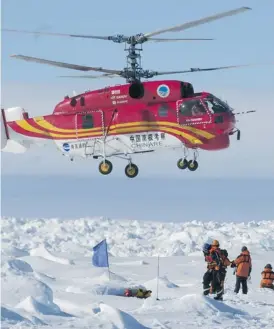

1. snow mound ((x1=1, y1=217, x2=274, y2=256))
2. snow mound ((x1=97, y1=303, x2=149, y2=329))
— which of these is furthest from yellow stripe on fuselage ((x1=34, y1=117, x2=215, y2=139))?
snow mound ((x1=1, y1=217, x2=274, y2=256))

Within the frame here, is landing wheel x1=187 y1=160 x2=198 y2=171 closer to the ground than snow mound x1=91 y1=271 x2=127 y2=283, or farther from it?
farther from it

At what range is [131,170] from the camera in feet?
77.1

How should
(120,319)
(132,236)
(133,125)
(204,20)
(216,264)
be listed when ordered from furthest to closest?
(132,236), (133,125), (216,264), (204,20), (120,319)

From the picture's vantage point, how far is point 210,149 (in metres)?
23.7

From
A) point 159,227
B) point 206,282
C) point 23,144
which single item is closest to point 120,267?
point 23,144

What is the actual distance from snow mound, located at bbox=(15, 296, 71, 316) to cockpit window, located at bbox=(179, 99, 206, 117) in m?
8.20

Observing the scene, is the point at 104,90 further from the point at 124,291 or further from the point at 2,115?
the point at 124,291

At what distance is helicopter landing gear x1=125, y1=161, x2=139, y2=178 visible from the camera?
2348 centimetres

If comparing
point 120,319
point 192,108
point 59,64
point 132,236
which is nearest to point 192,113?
point 192,108

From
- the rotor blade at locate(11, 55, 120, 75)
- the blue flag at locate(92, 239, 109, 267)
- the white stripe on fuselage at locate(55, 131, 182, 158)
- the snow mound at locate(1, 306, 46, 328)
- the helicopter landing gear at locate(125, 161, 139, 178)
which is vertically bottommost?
the snow mound at locate(1, 306, 46, 328)

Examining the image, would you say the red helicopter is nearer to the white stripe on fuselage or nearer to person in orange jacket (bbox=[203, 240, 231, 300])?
the white stripe on fuselage

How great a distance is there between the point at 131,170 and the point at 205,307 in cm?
680

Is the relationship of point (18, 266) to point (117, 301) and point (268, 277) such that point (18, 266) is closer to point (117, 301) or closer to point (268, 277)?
point (117, 301)

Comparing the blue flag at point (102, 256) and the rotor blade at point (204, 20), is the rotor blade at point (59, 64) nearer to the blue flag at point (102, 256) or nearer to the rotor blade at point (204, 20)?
the rotor blade at point (204, 20)
